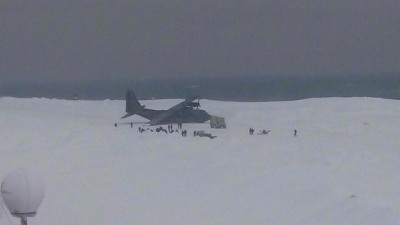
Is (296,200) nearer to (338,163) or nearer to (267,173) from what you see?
(267,173)

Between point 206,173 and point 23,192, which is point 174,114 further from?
point 23,192

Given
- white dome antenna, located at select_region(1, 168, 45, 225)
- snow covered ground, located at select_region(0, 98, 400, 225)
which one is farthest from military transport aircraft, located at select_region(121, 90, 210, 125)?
white dome antenna, located at select_region(1, 168, 45, 225)

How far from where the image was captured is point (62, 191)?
70.2 feet

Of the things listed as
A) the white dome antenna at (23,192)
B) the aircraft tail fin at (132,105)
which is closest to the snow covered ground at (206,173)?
the white dome antenna at (23,192)

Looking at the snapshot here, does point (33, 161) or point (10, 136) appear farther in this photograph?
point (10, 136)

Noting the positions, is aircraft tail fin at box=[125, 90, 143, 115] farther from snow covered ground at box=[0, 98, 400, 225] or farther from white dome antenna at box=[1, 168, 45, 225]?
white dome antenna at box=[1, 168, 45, 225]

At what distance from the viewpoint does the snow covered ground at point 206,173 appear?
63.4 feet

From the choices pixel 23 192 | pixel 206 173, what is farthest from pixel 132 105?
pixel 23 192

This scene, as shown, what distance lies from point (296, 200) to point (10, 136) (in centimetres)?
1443

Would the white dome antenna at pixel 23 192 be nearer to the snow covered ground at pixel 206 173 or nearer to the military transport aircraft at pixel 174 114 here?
the snow covered ground at pixel 206 173

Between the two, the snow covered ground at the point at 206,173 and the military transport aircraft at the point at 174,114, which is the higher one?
the military transport aircraft at the point at 174,114

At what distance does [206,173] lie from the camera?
24.0 meters

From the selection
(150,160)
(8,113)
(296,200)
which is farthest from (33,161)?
(8,113)

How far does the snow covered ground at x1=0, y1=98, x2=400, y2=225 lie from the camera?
19.3m
